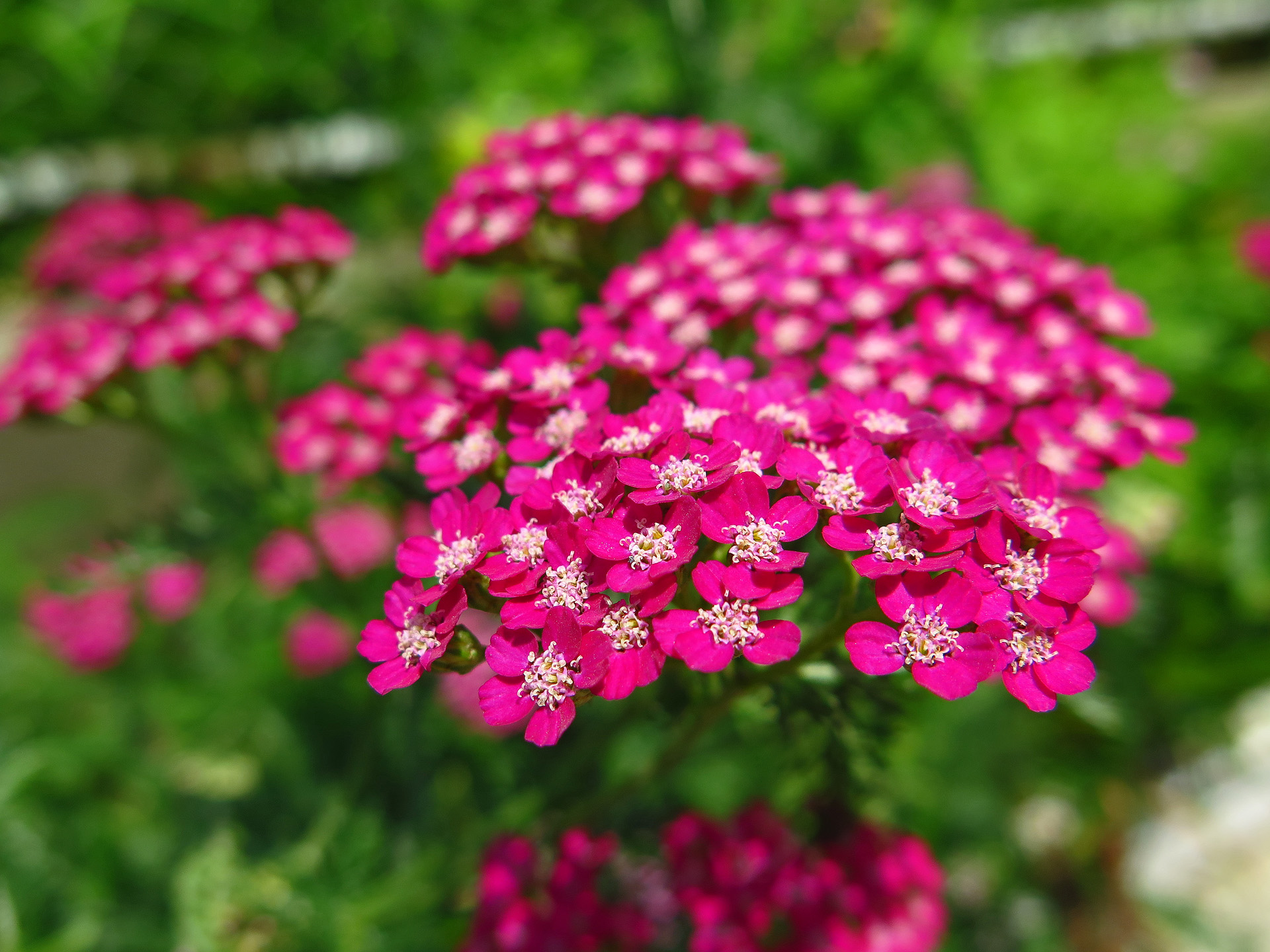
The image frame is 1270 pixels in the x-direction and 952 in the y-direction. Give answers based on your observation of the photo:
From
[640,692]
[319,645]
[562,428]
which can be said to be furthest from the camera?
[319,645]

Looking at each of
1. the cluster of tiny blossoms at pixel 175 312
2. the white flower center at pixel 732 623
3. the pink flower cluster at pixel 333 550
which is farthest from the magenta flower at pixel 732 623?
the pink flower cluster at pixel 333 550

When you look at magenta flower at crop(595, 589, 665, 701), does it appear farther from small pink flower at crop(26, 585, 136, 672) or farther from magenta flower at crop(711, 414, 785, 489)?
small pink flower at crop(26, 585, 136, 672)

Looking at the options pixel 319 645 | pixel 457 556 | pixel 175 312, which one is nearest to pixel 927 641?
pixel 457 556

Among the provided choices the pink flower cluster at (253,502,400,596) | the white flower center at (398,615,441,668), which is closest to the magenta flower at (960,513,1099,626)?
the white flower center at (398,615,441,668)

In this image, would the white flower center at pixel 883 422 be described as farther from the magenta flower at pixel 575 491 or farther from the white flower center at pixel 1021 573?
the magenta flower at pixel 575 491

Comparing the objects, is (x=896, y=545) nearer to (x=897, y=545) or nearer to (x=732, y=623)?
(x=897, y=545)

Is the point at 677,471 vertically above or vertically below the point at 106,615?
above
